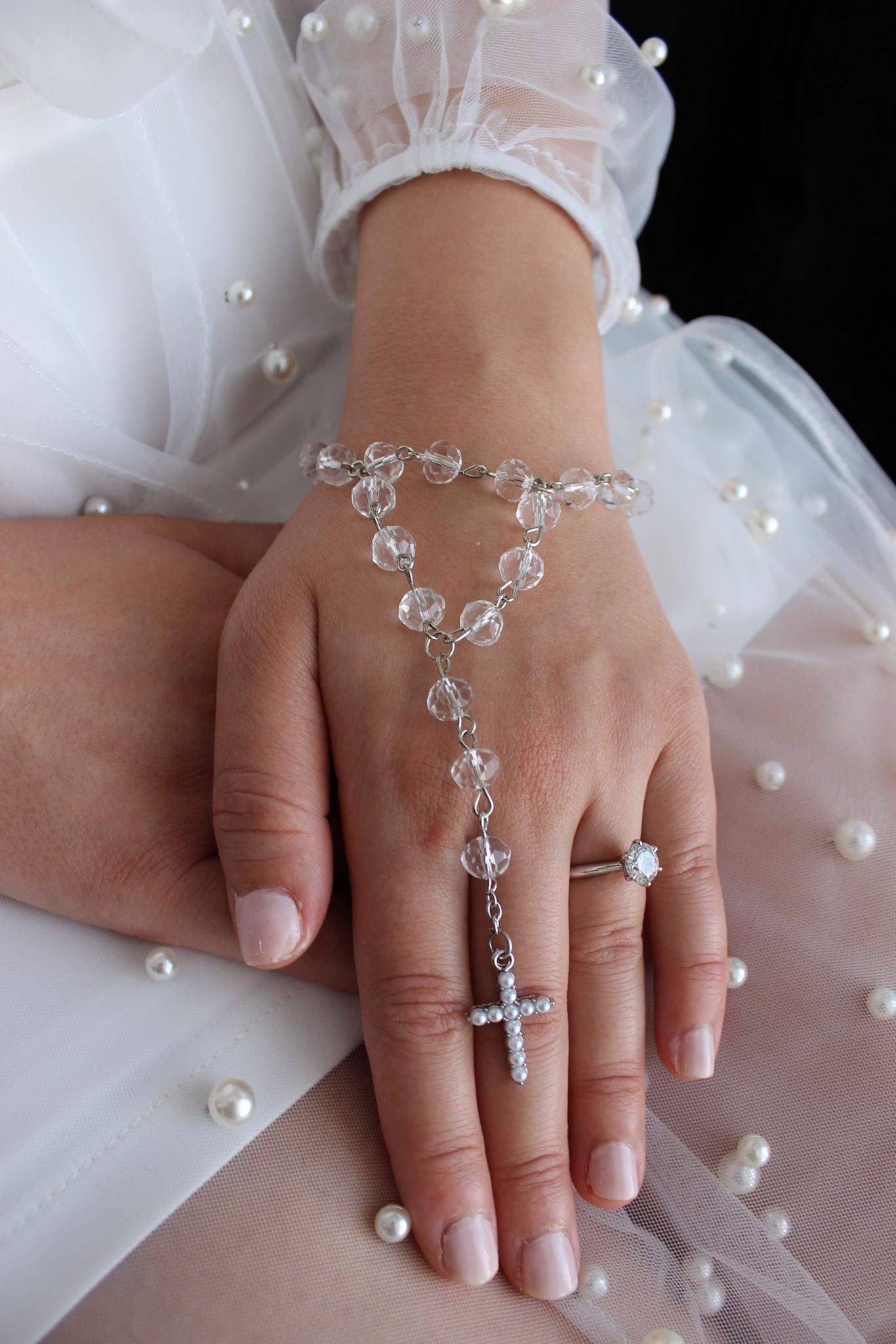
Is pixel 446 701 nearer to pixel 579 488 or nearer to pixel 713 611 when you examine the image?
pixel 579 488

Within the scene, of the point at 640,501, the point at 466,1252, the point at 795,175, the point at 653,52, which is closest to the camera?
the point at 466,1252

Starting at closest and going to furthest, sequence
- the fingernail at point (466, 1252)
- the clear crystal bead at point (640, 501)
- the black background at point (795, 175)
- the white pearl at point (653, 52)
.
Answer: the fingernail at point (466, 1252) → the clear crystal bead at point (640, 501) → the white pearl at point (653, 52) → the black background at point (795, 175)

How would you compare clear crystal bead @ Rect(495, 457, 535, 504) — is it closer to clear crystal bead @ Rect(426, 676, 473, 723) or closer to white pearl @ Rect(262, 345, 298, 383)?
clear crystal bead @ Rect(426, 676, 473, 723)

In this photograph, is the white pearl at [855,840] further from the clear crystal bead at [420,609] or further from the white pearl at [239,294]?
the white pearl at [239,294]

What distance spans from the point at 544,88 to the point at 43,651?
26.3 inches

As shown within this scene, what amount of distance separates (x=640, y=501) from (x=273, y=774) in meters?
0.38

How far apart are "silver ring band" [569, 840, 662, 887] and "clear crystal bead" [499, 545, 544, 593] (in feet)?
0.66

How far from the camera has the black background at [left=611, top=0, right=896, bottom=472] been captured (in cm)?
106

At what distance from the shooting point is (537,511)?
0.72 metres

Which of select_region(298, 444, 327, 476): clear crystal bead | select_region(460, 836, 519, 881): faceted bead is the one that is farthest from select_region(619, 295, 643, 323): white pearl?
select_region(460, 836, 519, 881): faceted bead

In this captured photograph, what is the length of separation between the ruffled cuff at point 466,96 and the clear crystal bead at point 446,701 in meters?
0.49

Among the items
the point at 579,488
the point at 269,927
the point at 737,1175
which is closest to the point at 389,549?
the point at 579,488

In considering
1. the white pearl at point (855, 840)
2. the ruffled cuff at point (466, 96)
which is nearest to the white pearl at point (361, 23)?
the ruffled cuff at point (466, 96)

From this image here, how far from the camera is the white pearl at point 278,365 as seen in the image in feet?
3.06
